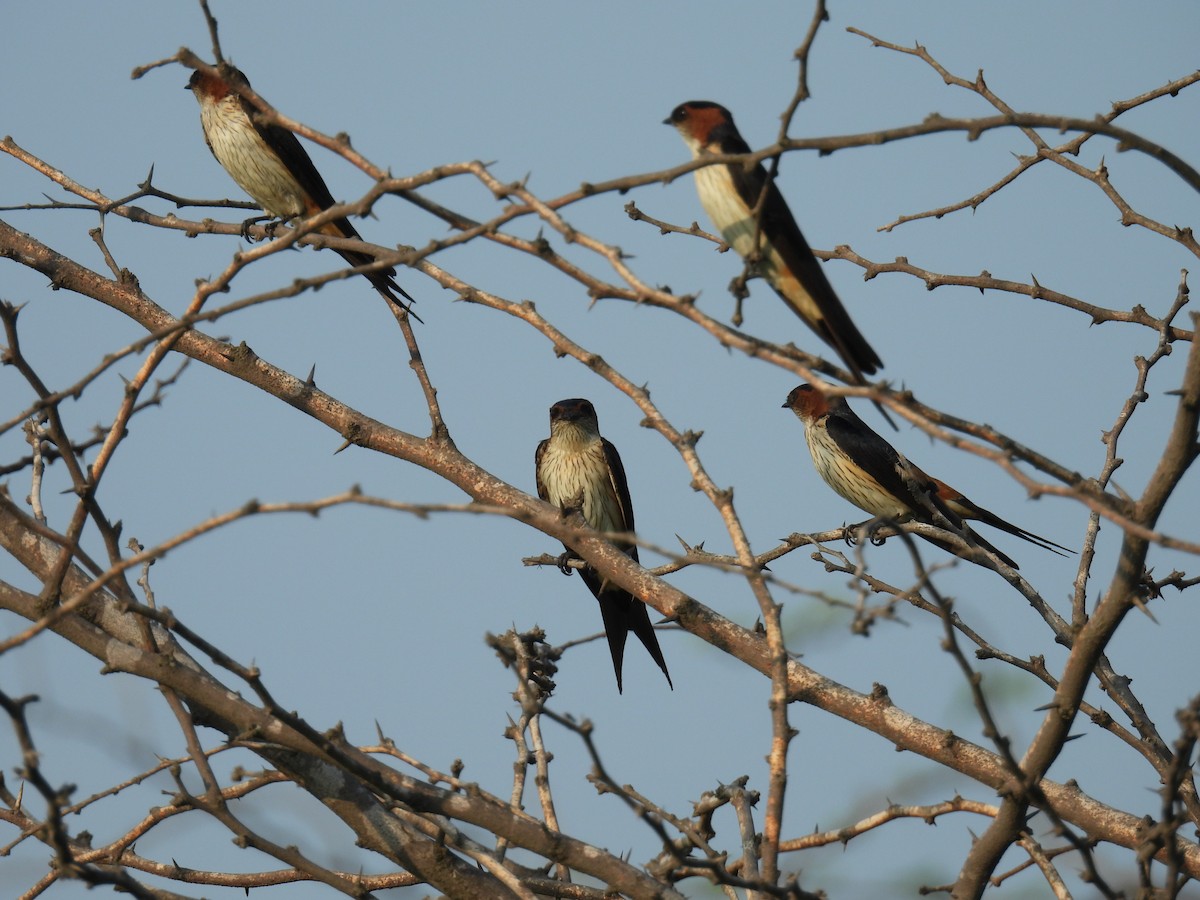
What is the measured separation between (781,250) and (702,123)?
964 mm

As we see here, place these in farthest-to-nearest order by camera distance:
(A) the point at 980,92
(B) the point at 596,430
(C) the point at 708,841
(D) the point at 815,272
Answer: (B) the point at 596,430 < (A) the point at 980,92 < (D) the point at 815,272 < (C) the point at 708,841

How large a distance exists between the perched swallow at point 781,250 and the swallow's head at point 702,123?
0.38 m

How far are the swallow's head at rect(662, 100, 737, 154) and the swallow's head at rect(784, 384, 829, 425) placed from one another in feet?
17.1

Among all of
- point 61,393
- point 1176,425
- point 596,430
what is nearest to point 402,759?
point 61,393

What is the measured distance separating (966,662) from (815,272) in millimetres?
2230

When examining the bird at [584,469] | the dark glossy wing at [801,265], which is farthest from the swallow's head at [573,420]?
the dark glossy wing at [801,265]

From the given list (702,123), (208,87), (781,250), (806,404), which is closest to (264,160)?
(208,87)

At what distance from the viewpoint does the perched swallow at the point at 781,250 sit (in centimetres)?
462

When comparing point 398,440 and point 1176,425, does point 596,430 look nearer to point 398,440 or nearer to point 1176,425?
point 398,440

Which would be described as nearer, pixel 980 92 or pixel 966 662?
pixel 966 662

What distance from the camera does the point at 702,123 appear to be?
5453 millimetres

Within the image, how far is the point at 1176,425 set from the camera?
3090 millimetres

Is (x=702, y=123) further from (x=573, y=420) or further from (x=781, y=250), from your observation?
(x=573, y=420)

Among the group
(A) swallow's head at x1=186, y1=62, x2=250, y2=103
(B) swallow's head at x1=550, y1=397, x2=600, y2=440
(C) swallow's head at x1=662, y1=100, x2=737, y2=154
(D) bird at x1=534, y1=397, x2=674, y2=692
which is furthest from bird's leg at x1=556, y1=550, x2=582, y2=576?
(A) swallow's head at x1=186, y1=62, x2=250, y2=103
